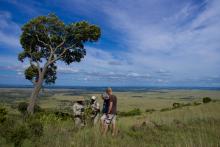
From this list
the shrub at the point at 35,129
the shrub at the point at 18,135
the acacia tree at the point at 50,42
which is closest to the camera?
the shrub at the point at 18,135

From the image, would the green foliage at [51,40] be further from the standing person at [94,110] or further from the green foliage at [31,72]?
the standing person at [94,110]

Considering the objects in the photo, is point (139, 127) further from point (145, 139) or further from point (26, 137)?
point (26, 137)

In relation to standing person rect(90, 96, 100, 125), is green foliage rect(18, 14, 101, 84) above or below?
above

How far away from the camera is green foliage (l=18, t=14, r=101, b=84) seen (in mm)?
27500

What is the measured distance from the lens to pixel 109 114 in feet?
38.5

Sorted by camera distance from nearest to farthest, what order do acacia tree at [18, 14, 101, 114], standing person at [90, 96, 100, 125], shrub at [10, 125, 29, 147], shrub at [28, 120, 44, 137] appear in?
shrub at [10, 125, 29, 147] → shrub at [28, 120, 44, 137] → standing person at [90, 96, 100, 125] → acacia tree at [18, 14, 101, 114]

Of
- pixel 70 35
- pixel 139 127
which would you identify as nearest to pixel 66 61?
pixel 70 35

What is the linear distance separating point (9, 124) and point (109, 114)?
4256 mm

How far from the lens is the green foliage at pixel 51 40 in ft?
90.2

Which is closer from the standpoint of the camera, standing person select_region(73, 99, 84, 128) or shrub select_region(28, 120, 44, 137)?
shrub select_region(28, 120, 44, 137)

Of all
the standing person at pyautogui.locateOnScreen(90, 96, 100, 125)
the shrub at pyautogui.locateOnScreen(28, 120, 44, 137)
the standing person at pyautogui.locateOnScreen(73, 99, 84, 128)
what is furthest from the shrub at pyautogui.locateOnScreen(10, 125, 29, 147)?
the standing person at pyautogui.locateOnScreen(90, 96, 100, 125)

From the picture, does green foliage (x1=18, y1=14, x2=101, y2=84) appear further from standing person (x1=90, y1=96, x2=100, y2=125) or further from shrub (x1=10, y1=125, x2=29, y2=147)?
shrub (x1=10, y1=125, x2=29, y2=147)

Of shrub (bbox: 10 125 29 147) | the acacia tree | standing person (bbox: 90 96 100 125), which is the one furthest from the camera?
the acacia tree

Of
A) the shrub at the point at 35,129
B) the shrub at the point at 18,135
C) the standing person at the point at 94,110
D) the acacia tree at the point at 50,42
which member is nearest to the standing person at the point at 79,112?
the standing person at the point at 94,110
